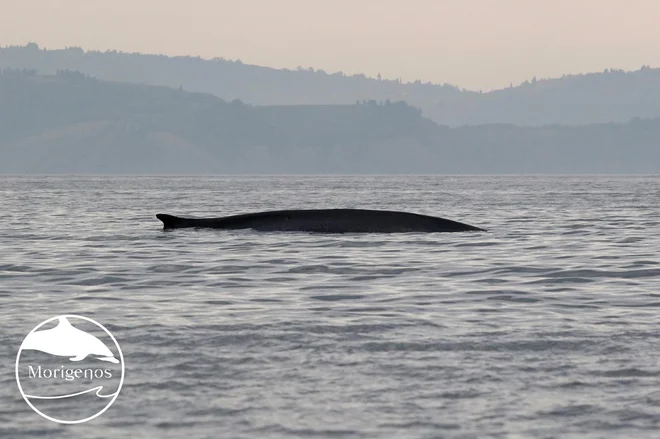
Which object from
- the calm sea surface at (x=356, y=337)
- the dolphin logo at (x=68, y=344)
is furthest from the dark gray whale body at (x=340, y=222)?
the dolphin logo at (x=68, y=344)

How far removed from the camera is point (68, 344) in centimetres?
1177

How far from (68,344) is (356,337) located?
10.2 ft

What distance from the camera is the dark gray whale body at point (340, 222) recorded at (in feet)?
95.1

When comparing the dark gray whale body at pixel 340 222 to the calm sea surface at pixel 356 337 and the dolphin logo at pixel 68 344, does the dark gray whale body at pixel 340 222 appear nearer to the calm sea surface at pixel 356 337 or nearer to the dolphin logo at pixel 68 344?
the calm sea surface at pixel 356 337

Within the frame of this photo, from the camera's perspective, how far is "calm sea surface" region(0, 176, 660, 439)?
29.9ft

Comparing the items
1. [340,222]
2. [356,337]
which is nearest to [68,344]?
[356,337]

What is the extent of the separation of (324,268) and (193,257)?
3.49 metres

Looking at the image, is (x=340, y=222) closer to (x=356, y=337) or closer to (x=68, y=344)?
(x=356, y=337)

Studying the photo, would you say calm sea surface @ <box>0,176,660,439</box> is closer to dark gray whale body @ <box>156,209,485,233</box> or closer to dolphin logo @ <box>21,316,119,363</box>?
dolphin logo @ <box>21,316,119,363</box>

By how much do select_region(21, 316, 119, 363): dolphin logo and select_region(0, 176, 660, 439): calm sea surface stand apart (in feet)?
0.83

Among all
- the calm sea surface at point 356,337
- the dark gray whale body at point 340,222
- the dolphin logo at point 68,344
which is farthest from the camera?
the dark gray whale body at point 340,222

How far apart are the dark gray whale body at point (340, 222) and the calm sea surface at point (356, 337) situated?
365cm

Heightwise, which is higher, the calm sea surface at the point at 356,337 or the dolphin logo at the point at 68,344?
the dolphin logo at the point at 68,344

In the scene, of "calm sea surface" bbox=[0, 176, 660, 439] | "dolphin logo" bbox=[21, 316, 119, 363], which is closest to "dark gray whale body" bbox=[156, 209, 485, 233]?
"calm sea surface" bbox=[0, 176, 660, 439]
